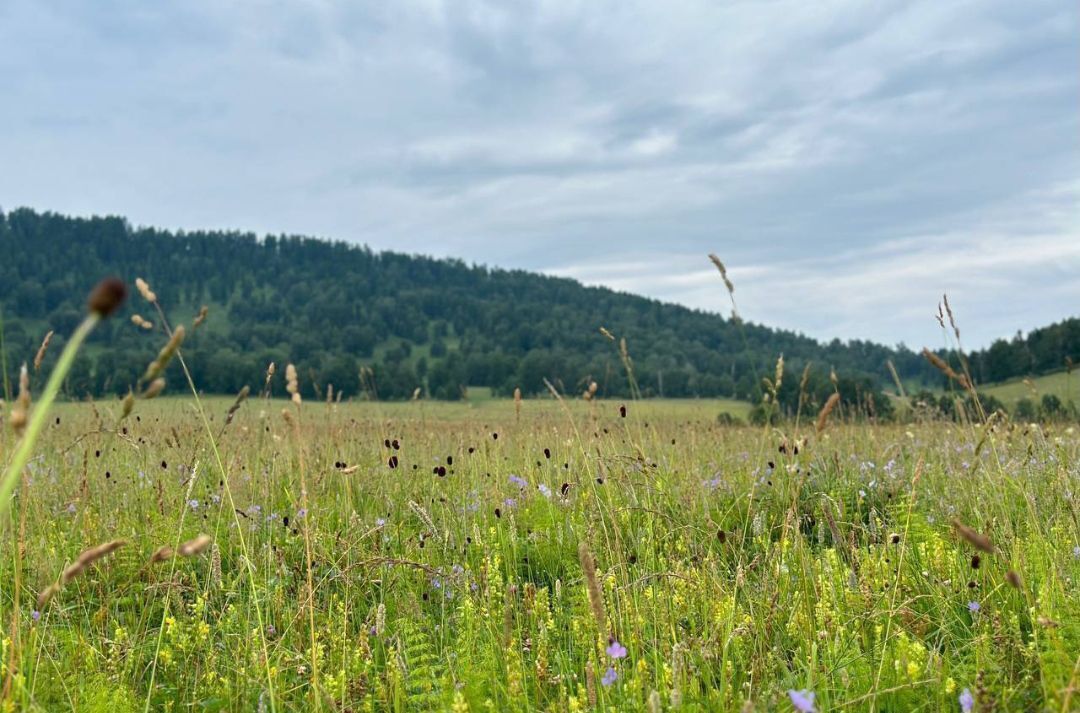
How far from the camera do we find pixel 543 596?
3.20m

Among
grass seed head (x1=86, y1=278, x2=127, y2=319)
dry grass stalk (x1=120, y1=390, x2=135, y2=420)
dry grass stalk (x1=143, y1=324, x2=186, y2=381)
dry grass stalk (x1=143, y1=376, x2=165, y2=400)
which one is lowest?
dry grass stalk (x1=120, y1=390, x2=135, y2=420)

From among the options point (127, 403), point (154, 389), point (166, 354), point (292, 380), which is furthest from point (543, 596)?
point (166, 354)

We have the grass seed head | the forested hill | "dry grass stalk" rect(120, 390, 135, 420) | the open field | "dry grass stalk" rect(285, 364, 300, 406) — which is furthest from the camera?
the forested hill

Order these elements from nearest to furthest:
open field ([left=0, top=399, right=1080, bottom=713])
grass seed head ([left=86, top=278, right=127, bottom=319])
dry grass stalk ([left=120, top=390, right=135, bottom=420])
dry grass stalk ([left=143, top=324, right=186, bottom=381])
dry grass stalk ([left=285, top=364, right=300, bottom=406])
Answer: grass seed head ([left=86, top=278, right=127, bottom=319]), dry grass stalk ([left=143, top=324, right=186, bottom=381]), dry grass stalk ([left=120, top=390, right=135, bottom=420]), dry grass stalk ([left=285, top=364, right=300, bottom=406]), open field ([left=0, top=399, right=1080, bottom=713])

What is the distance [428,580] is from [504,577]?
50cm

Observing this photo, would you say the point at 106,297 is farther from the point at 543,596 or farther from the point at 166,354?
the point at 543,596

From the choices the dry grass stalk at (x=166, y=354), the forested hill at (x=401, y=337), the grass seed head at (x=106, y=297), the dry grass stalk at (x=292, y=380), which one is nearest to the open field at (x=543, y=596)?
the dry grass stalk at (x=292, y=380)

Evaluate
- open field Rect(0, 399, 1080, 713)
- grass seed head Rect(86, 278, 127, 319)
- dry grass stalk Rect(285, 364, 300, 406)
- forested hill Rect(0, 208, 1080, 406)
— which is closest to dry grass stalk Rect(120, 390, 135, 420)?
open field Rect(0, 399, 1080, 713)

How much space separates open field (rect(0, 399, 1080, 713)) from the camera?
93.8 inches

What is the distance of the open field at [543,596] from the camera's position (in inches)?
93.8

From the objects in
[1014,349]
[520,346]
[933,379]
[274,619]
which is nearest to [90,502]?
[274,619]

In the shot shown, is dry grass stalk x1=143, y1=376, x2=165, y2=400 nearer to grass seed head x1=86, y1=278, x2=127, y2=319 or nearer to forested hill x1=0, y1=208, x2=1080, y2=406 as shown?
grass seed head x1=86, y1=278, x2=127, y2=319

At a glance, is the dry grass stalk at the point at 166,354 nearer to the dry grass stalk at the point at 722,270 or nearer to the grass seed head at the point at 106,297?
the grass seed head at the point at 106,297

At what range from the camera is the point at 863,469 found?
5.65 metres
